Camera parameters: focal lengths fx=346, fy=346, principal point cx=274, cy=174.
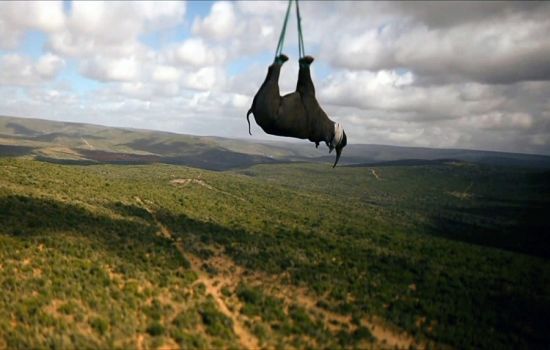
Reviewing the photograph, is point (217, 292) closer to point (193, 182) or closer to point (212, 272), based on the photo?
point (212, 272)

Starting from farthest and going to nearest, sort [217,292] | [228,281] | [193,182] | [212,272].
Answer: [193,182]
[212,272]
[228,281]
[217,292]

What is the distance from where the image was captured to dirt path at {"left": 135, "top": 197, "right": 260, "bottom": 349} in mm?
17373

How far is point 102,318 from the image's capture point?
16.2 metres

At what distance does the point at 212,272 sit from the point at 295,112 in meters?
20.0

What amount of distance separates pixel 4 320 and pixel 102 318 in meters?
3.78

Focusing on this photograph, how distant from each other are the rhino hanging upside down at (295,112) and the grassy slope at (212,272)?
1234 cm

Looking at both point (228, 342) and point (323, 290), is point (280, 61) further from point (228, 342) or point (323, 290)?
point (323, 290)

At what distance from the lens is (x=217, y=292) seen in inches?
886

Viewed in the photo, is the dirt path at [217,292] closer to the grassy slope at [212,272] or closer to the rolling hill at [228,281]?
the rolling hill at [228,281]

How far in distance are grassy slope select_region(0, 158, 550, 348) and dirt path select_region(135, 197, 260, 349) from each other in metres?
0.54

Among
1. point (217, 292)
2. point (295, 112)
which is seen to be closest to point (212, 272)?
point (217, 292)

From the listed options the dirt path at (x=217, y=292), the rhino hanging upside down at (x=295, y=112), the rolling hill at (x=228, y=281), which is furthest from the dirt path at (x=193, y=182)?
the rhino hanging upside down at (x=295, y=112)

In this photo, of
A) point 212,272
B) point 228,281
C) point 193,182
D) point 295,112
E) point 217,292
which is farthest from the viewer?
point 193,182

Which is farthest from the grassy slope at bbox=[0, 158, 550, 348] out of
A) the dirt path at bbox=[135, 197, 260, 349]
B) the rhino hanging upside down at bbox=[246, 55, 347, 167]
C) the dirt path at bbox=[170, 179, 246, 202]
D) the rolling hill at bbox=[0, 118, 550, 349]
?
the dirt path at bbox=[170, 179, 246, 202]
